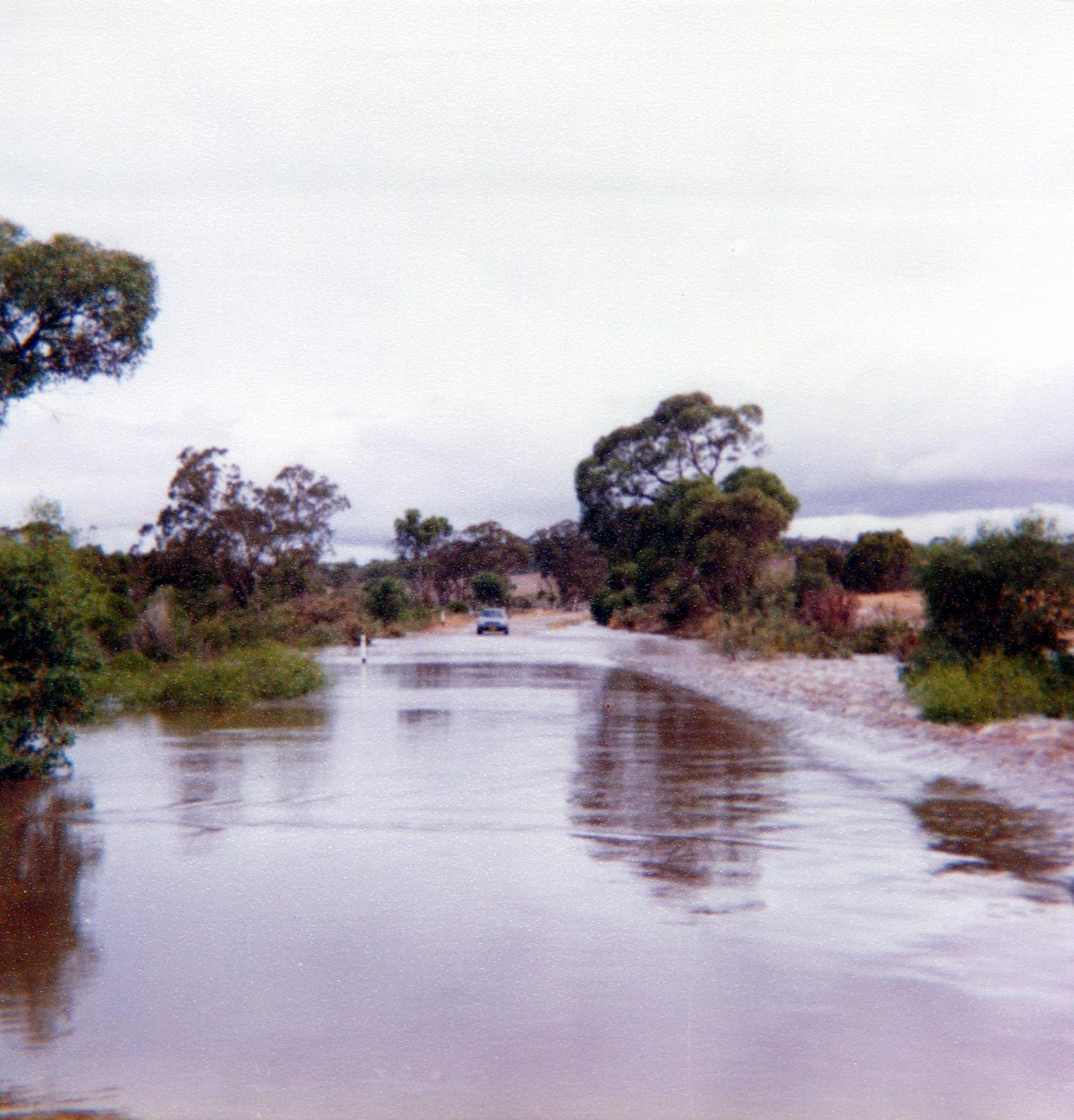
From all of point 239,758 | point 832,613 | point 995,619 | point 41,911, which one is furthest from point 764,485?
point 41,911

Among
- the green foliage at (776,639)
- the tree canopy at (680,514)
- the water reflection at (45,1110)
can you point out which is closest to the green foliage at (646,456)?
the tree canopy at (680,514)

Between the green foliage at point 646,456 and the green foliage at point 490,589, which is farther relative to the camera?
the green foliage at point 490,589

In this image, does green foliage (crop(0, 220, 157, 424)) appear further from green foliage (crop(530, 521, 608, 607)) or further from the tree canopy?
green foliage (crop(530, 521, 608, 607))

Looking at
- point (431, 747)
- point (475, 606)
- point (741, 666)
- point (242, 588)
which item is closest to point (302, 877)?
point (431, 747)

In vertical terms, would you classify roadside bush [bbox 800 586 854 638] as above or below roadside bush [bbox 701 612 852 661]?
above

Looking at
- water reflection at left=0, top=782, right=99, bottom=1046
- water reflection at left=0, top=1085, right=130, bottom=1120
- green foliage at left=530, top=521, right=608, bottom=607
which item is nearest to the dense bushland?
water reflection at left=0, top=782, right=99, bottom=1046

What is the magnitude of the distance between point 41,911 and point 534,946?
2.92m

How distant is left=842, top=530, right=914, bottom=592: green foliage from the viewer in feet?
221

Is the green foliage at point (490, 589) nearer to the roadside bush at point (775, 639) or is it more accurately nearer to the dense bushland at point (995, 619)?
the roadside bush at point (775, 639)

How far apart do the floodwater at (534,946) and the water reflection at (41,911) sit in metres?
0.03

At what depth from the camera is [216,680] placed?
64.9ft

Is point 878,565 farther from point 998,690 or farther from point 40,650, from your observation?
point 40,650

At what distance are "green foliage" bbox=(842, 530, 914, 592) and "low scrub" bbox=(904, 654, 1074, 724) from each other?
165 feet

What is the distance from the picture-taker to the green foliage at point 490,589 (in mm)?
92125
